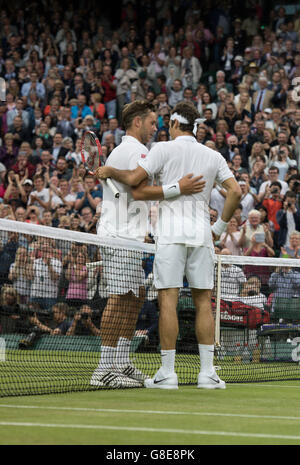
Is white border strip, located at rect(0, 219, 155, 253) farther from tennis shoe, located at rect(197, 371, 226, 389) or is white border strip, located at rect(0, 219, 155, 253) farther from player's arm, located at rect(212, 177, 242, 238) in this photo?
tennis shoe, located at rect(197, 371, 226, 389)

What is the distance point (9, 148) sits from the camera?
21.6 metres

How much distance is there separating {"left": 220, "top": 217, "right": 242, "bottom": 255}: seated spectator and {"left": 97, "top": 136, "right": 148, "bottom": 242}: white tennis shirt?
6.68 metres

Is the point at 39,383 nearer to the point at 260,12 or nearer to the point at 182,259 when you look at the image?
the point at 182,259

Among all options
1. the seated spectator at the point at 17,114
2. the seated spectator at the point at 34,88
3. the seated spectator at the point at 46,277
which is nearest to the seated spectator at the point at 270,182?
the seated spectator at the point at 46,277

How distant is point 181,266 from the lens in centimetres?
788

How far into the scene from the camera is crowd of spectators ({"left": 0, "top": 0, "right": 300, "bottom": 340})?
1661 cm

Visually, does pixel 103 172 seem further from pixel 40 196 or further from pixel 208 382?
pixel 40 196

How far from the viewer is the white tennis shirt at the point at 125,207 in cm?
829

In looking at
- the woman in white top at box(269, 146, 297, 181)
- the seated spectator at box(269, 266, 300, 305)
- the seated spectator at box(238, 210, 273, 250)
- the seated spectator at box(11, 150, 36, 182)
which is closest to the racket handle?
the seated spectator at box(269, 266, 300, 305)

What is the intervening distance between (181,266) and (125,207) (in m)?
0.84

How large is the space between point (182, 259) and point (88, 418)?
2.48 meters

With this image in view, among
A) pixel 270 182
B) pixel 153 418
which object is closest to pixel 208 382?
pixel 153 418

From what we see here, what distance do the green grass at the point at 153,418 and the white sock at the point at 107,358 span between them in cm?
45
